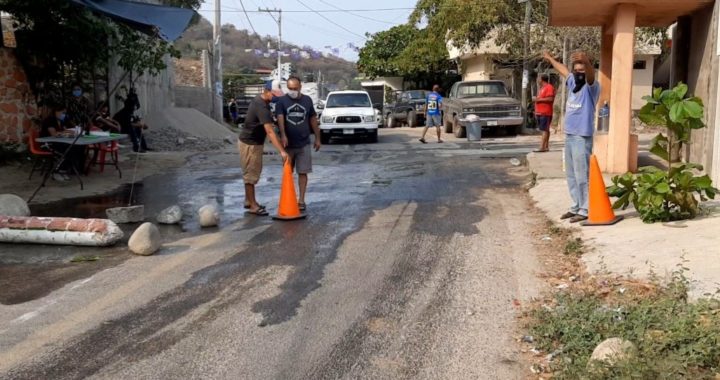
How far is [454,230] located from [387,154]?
31.2 ft

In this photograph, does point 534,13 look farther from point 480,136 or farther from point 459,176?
point 459,176

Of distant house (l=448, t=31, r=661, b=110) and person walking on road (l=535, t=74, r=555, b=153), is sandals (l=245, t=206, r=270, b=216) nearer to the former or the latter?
person walking on road (l=535, t=74, r=555, b=153)

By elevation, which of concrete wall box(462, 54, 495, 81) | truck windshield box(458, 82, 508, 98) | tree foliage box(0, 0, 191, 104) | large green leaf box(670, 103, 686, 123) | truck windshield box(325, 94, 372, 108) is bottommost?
large green leaf box(670, 103, 686, 123)

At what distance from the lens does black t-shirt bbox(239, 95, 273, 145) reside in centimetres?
899

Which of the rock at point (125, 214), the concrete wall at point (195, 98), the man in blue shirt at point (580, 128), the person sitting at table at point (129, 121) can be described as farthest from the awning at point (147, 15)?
the concrete wall at point (195, 98)

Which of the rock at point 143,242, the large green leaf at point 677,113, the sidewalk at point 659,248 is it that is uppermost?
the large green leaf at point 677,113

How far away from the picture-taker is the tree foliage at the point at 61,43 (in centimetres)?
1310

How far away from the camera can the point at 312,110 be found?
9289 millimetres

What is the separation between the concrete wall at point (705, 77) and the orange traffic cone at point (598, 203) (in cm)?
256

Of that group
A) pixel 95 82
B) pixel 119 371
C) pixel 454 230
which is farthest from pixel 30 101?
pixel 119 371

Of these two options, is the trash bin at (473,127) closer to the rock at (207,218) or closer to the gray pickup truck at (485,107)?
the gray pickup truck at (485,107)

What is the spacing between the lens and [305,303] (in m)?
5.42

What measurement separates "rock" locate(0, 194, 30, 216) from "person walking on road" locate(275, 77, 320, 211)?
3313 millimetres

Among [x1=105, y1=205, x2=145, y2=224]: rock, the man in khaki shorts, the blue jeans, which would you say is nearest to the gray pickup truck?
the man in khaki shorts
